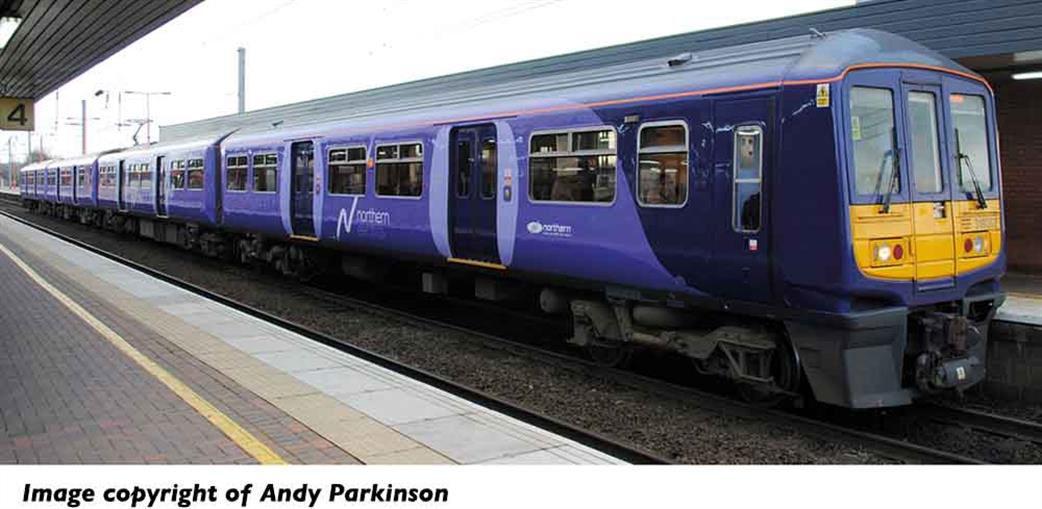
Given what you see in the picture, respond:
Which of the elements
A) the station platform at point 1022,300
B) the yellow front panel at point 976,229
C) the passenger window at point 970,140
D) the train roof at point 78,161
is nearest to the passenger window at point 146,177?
the train roof at point 78,161

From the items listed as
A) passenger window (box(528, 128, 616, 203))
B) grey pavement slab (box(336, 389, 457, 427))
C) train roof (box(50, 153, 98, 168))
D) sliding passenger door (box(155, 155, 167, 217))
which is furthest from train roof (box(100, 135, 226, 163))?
grey pavement slab (box(336, 389, 457, 427))

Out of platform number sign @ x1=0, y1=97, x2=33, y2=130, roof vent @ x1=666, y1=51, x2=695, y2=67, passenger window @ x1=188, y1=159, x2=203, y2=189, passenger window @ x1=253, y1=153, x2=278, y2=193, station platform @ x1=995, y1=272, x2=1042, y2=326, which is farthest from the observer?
platform number sign @ x1=0, y1=97, x2=33, y2=130

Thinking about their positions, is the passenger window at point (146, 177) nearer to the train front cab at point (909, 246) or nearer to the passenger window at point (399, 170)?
the passenger window at point (399, 170)

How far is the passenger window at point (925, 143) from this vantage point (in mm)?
6492

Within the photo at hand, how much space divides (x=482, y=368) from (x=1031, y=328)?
5.44 m

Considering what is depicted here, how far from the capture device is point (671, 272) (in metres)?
7.11

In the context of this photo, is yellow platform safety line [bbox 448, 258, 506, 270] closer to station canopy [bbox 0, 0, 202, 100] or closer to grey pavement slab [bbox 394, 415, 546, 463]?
grey pavement slab [bbox 394, 415, 546, 463]

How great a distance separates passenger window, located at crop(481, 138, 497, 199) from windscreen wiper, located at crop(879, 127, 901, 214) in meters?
4.44

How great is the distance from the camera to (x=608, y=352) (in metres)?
8.77

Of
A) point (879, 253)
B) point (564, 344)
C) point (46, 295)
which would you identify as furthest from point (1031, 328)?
point (46, 295)

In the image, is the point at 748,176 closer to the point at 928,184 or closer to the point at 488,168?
the point at 928,184

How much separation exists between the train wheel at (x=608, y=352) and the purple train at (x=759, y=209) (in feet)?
0.11

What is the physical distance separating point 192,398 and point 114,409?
1.85ft

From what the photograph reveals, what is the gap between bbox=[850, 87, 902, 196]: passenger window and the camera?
6070mm
